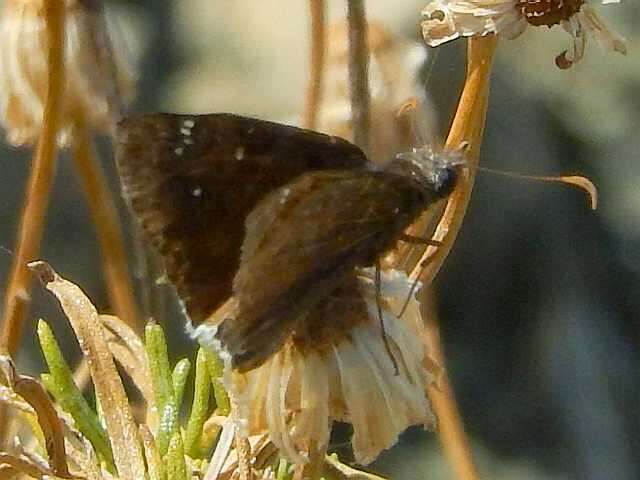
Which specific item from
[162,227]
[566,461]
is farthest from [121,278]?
[566,461]

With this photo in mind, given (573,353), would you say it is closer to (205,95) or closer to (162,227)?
(205,95)

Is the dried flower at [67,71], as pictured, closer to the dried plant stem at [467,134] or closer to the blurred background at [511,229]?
the dried plant stem at [467,134]

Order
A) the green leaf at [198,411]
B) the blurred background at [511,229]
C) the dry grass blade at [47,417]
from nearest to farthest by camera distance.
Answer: the dry grass blade at [47,417] < the green leaf at [198,411] < the blurred background at [511,229]

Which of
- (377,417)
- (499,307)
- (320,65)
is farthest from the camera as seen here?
(499,307)

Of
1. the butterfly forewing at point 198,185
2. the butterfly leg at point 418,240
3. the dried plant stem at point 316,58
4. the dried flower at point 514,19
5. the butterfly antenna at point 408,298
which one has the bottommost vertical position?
the butterfly antenna at point 408,298

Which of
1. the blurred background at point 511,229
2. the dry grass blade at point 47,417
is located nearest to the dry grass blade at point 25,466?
the dry grass blade at point 47,417

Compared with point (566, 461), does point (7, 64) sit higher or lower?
higher

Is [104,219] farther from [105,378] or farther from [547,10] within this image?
[547,10]
